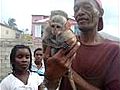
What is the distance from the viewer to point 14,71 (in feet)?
11.1

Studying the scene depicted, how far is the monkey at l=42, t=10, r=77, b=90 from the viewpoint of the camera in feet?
4.37

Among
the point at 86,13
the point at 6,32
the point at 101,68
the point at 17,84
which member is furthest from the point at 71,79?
the point at 6,32

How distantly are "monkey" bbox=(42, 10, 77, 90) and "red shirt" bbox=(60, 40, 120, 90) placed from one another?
7.6 inches

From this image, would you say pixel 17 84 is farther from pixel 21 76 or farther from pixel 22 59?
pixel 22 59

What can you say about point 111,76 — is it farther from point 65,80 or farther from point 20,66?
point 20,66

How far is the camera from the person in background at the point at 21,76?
3.23 meters

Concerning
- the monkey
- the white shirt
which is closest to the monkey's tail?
the monkey

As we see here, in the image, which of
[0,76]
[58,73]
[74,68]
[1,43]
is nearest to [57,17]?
[58,73]

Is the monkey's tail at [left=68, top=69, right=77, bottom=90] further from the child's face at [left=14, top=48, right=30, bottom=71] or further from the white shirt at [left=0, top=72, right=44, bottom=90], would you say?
the child's face at [left=14, top=48, right=30, bottom=71]

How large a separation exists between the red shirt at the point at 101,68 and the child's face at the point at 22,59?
176 cm

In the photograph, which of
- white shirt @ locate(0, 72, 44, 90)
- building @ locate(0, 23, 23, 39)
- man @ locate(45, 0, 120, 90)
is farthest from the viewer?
building @ locate(0, 23, 23, 39)


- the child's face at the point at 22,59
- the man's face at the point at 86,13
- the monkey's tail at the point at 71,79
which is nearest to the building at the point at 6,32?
the child's face at the point at 22,59

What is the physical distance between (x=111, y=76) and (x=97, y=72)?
0.20 feet

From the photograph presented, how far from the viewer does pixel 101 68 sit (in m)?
1.55
